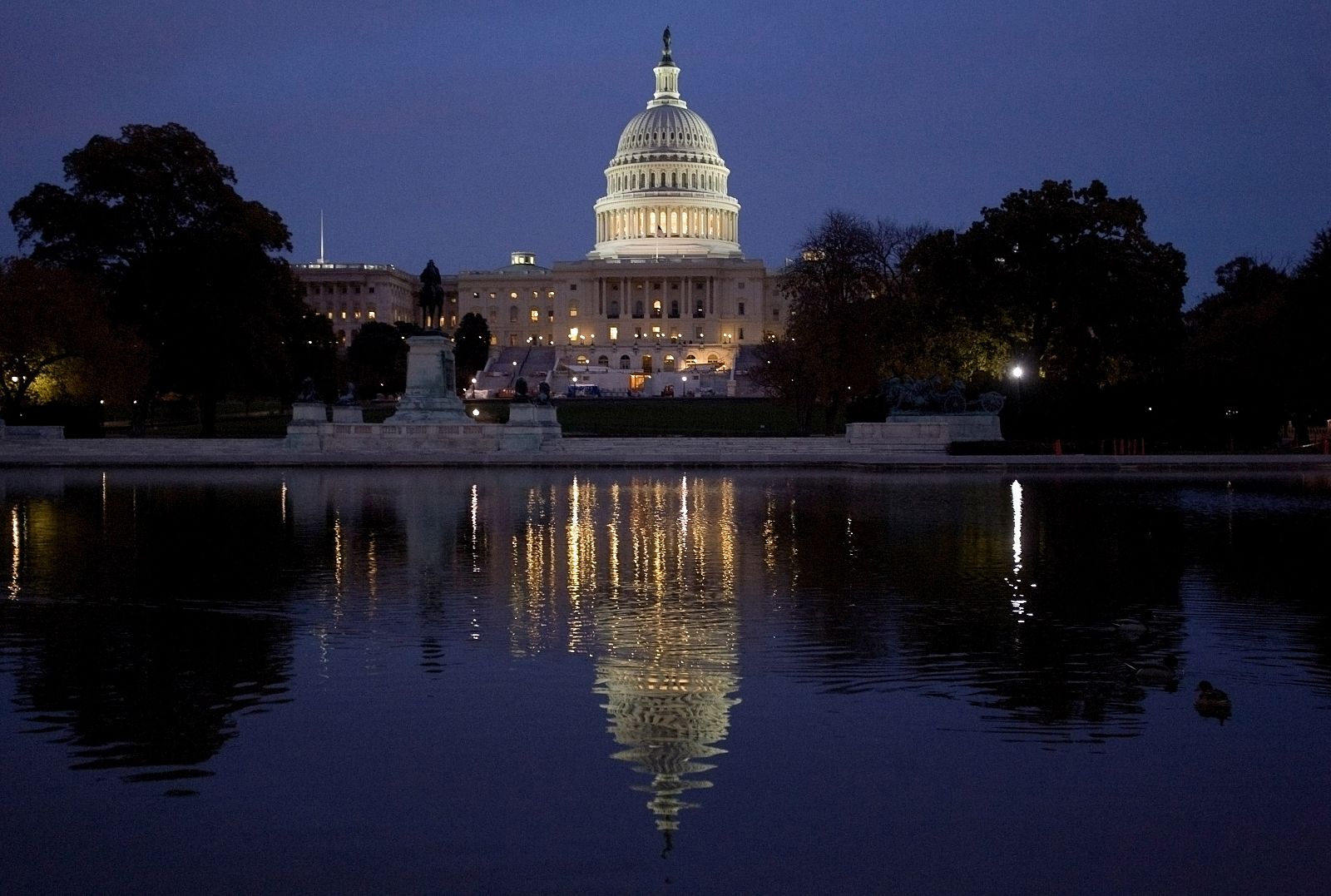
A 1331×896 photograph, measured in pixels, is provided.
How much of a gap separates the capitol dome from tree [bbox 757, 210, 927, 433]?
401 ft

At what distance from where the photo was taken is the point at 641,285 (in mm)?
175750

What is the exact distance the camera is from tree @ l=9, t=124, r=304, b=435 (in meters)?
56.8

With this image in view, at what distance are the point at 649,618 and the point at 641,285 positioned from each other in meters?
163

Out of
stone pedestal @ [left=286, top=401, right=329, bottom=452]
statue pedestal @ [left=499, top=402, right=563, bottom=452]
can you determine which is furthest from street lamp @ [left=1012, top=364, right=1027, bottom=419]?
stone pedestal @ [left=286, top=401, right=329, bottom=452]

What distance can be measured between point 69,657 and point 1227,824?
920cm

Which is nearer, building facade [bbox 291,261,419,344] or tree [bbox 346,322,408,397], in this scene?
tree [bbox 346,322,408,397]

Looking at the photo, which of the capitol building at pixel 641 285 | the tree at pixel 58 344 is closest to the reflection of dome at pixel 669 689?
the tree at pixel 58 344

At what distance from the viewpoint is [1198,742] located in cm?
963

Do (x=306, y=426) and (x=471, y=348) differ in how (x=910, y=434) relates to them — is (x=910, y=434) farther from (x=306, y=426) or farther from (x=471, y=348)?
(x=471, y=348)

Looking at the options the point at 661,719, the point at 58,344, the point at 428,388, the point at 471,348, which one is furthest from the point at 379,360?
the point at 661,719

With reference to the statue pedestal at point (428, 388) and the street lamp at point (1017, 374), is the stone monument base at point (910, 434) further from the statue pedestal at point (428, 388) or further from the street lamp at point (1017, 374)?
the statue pedestal at point (428, 388)

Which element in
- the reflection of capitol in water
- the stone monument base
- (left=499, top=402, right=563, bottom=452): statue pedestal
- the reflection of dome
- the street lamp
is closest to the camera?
the reflection of dome

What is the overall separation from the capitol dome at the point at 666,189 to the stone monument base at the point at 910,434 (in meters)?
135

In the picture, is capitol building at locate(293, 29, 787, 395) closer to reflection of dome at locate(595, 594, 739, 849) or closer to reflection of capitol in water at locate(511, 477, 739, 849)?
reflection of capitol in water at locate(511, 477, 739, 849)
